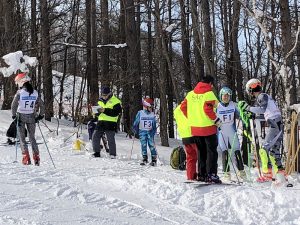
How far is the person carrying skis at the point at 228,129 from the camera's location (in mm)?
8641

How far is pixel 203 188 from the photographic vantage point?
6.85 m

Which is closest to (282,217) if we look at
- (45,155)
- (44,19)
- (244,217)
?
(244,217)

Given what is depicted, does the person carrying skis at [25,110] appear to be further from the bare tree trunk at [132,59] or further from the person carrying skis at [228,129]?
the bare tree trunk at [132,59]

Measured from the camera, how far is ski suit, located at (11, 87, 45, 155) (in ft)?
32.2

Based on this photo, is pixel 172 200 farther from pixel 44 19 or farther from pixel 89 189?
pixel 44 19

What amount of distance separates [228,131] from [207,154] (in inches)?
55.7

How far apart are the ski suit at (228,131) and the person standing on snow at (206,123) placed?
123cm

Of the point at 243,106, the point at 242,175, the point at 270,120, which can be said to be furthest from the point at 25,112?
the point at 270,120

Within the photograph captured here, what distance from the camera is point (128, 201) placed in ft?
19.6

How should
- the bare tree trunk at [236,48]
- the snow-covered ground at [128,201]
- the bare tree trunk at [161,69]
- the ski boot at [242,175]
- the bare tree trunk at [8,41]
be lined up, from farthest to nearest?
the bare tree trunk at [8,41] < the bare tree trunk at [236,48] < the bare tree trunk at [161,69] < the ski boot at [242,175] < the snow-covered ground at [128,201]

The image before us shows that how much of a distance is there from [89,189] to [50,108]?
1453 centimetres

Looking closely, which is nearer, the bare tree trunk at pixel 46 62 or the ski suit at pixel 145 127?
the ski suit at pixel 145 127

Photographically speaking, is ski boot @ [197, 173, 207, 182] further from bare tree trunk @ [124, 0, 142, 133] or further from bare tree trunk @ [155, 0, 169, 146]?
bare tree trunk @ [124, 0, 142, 133]

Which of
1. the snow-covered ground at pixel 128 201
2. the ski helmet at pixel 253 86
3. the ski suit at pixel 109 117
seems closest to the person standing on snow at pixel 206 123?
the snow-covered ground at pixel 128 201
